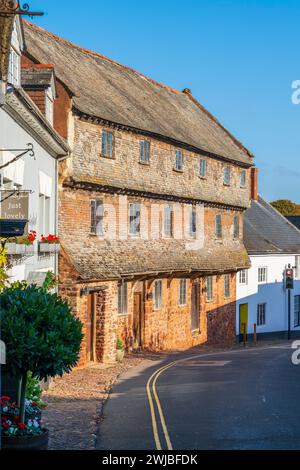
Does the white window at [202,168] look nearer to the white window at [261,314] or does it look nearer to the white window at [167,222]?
the white window at [167,222]

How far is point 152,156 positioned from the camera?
32750 millimetres

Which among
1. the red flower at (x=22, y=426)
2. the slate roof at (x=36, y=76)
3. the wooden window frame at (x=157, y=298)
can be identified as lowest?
the red flower at (x=22, y=426)

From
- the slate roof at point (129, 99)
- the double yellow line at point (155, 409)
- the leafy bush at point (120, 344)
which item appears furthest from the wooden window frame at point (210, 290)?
the double yellow line at point (155, 409)

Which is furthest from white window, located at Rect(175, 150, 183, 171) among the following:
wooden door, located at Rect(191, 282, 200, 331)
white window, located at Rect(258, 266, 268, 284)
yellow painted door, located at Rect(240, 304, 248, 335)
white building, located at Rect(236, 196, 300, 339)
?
white window, located at Rect(258, 266, 268, 284)

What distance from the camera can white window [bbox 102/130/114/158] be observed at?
2912 centimetres

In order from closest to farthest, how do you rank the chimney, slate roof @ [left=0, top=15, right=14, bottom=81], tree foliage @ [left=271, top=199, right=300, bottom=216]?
slate roof @ [left=0, top=15, right=14, bottom=81] < the chimney < tree foliage @ [left=271, top=199, right=300, bottom=216]

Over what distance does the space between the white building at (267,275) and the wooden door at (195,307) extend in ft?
21.8

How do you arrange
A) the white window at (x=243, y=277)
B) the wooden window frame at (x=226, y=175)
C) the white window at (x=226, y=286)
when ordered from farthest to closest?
the white window at (x=243, y=277) < the white window at (x=226, y=286) < the wooden window frame at (x=226, y=175)

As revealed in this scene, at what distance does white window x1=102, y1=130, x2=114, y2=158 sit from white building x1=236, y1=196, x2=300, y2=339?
58.9 ft

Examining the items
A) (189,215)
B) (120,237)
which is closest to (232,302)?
(189,215)

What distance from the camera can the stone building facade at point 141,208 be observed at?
89.6 ft

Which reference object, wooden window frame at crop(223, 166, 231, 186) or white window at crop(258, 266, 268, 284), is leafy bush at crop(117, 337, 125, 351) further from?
white window at crop(258, 266, 268, 284)
